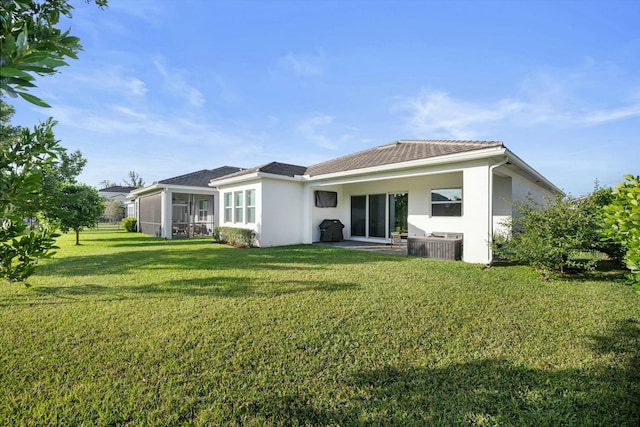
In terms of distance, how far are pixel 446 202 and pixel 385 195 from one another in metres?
2.92

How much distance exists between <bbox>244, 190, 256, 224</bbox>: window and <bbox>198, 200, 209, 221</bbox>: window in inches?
365

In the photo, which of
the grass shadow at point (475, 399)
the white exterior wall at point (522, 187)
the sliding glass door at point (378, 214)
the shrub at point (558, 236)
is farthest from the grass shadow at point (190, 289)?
the white exterior wall at point (522, 187)

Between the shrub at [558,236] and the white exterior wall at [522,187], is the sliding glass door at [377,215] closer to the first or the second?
the white exterior wall at [522,187]

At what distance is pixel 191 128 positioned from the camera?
19531 millimetres

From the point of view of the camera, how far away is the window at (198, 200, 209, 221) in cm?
2184

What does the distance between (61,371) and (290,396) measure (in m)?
2.56

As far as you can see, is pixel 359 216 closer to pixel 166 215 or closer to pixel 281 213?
pixel 281 213

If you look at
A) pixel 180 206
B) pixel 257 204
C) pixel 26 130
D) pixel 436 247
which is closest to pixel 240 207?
pixel 257 204

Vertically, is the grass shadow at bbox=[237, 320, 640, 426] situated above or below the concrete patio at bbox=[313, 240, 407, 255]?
below

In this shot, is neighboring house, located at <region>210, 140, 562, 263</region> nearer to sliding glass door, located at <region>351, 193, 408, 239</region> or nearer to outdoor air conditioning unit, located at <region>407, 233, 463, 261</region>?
sliding glass door, located at <region>351, 193, 408, 239</region>

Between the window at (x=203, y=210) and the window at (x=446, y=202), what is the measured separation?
1641 cm

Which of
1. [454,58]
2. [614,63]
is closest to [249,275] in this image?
[454,58]

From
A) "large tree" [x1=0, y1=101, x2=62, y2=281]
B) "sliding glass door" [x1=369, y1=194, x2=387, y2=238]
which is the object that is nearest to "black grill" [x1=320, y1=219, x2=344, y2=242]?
"sliding glass door" [x1=369, y1=194, x2=387, y2=238]

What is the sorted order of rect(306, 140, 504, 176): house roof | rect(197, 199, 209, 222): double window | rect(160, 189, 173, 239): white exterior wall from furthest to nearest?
1. rect(197, 199, 209, 222): double window
2. rect(160, 189, 173, 239): white exterior wall
3. rect(306, 140, 504, 176): house roof
